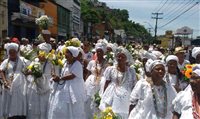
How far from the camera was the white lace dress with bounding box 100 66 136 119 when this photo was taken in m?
10.4

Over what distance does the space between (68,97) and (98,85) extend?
1889 mm

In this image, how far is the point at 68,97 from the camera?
426 inches

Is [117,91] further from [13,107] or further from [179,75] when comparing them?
[13,107]

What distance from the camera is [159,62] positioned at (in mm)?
7992

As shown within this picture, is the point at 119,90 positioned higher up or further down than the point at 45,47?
further down

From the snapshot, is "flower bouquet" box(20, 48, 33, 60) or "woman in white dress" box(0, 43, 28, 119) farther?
"flower bouquet" box(20, 48, 33, 60)

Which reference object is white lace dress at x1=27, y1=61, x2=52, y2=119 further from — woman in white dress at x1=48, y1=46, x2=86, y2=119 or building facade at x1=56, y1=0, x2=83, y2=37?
building facade at x1=56, y1=0, x2=83, y2=37

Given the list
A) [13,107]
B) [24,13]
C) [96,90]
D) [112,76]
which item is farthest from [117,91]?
[24,13]

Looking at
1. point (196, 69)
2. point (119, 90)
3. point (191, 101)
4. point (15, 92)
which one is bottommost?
point (15, 92)

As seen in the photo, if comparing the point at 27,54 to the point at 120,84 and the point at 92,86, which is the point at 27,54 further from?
the point at 120,84

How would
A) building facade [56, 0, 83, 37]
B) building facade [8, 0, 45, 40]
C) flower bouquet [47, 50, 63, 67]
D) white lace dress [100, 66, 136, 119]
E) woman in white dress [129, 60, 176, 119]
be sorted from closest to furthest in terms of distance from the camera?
woman in white dress [129, 60, 176, 119] → white lace dress [100, 66, 136, 119] → flower bouquet [47, 50, 63, 67] → building facade [8, 0, 45, 40] → building facade [56, 0, 83, 37]

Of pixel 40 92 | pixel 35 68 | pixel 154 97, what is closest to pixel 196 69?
pixel 154 97

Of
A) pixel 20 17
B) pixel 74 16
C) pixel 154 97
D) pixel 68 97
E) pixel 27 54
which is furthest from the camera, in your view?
pixel 74 16

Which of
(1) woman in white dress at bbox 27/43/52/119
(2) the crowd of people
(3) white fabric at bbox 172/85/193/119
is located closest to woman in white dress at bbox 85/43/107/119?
(2) the crowd of people
